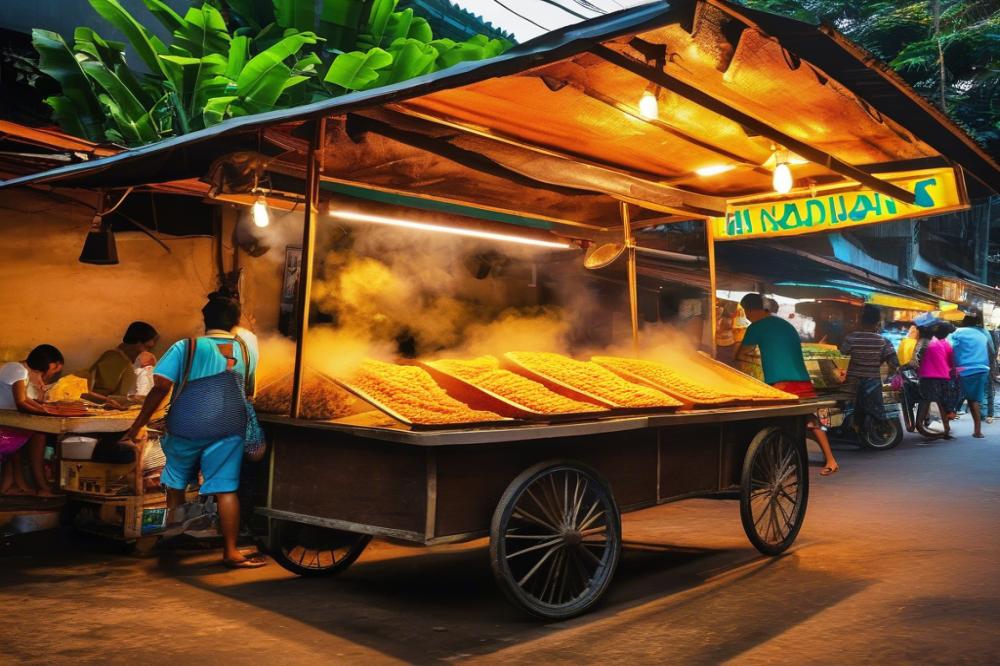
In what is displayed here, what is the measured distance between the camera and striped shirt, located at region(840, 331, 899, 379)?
13.0 meters

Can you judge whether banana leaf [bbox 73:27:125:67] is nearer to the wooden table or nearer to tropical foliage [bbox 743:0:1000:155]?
the wooden table

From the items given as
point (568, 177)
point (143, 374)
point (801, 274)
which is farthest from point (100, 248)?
point (801, 274)

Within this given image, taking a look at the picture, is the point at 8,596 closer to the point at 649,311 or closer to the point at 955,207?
the point at 955,207

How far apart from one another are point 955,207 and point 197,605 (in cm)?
661

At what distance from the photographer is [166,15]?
12.0 meters

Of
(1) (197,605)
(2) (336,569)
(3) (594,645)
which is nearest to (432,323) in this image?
(2) (336,569)

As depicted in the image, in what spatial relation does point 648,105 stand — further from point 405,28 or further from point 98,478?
point 405,28

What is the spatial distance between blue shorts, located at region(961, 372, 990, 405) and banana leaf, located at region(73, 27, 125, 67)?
1385 cm

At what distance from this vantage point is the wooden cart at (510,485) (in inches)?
172

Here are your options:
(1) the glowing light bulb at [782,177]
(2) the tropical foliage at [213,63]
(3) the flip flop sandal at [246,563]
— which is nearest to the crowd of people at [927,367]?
(1) the glowing light bulb at [782,177]

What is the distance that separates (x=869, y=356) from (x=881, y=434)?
1248 mm

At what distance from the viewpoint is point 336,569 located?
5.70m

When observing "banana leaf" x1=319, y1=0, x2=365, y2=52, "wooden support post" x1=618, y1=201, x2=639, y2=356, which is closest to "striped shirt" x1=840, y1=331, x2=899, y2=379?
"wooden support post" x1=618, y1=201, x2=639, y2=356

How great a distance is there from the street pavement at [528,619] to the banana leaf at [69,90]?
20.8 ft
